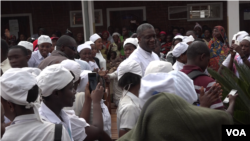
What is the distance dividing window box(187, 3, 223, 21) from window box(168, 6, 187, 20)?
0.20 meters

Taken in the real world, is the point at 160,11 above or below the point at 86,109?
above

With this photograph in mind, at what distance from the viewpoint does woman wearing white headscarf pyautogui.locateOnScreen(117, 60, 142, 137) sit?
3240 mm

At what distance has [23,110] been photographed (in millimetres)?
2488

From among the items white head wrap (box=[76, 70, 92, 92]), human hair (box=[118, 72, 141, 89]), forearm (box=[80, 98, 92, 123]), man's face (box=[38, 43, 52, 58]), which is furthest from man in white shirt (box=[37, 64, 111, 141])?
man's face (box=[38, 43, 52, 58])

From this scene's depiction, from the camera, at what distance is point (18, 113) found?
98.0 inches

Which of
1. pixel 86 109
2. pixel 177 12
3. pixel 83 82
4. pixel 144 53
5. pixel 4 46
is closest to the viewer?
pixel 86 109

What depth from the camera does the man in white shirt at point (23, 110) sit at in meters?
2.37

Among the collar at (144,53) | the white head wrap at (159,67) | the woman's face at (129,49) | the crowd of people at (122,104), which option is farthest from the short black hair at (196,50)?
the woman's face at (129,49)

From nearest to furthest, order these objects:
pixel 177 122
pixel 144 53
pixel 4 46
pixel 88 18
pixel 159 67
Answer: pixel 177 122, pixel 159 67, pixel 4 46, pixel 144 53, pixel 88 18

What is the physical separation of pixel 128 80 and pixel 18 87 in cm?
135

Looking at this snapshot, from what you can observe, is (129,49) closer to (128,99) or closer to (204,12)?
(128,99)

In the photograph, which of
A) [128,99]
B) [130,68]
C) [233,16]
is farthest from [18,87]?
[233,16]

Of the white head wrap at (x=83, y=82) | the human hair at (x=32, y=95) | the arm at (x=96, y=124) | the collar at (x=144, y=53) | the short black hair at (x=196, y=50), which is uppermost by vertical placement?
the short black hair at (x=196, y=50)

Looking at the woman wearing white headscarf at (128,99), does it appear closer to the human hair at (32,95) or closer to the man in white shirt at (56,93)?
the man in white shirt at (56,93)
